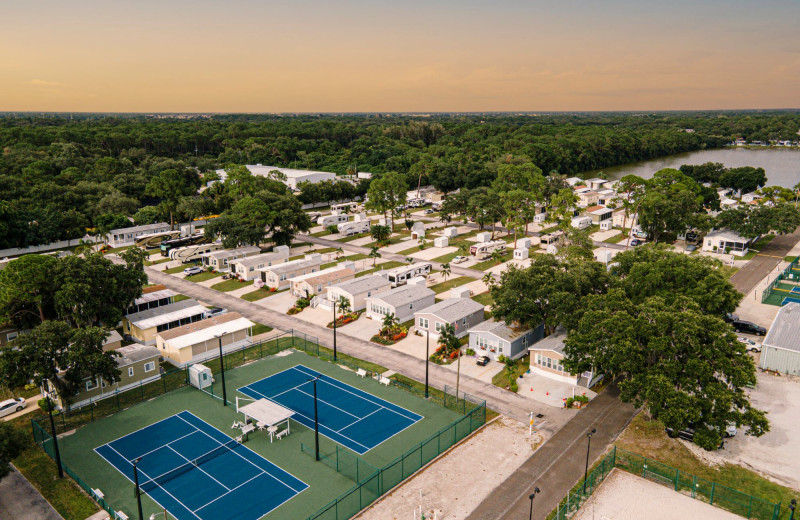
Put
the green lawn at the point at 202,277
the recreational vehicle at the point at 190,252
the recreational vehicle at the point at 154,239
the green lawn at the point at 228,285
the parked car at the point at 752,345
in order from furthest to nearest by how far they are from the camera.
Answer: the recreational vehicle at the point at 154,239 → the recreational vehicle at the point at 190,252 → the green lawn at the point at 202,277 → the green lawn at the point at 228,285 → the parked car at the point at 752,345

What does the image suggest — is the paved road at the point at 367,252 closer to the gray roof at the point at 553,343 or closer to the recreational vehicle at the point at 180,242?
the recreational vehicle at the point at 180,242

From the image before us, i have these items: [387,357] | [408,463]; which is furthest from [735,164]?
[408,463]

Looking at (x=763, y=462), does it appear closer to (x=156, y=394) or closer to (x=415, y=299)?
(x=415, y=299)

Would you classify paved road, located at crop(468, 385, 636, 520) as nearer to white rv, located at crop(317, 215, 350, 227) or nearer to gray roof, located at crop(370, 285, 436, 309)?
gray roof, located at crop(370, 285, 436, 309)

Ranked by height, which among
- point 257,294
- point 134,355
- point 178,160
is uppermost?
point 178,160

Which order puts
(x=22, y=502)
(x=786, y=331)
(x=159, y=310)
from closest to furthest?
(x=22, y=502) < (x=786, y=331) < (x=159, y=310)

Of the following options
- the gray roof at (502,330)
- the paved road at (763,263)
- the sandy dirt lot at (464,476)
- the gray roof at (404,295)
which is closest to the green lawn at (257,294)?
the gray roof at (404,295)

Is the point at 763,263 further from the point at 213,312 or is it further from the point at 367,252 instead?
the point at 213,312

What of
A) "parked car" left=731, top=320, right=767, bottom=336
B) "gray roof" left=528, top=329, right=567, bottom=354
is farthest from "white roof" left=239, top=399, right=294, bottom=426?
"parked car" left=731, top=320, right=767, bottom=336
